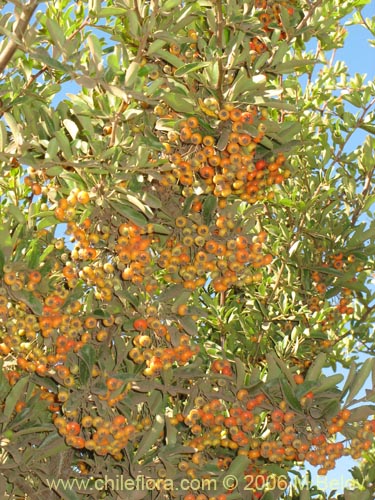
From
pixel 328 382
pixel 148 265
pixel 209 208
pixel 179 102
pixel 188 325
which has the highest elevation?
pixel 179 102

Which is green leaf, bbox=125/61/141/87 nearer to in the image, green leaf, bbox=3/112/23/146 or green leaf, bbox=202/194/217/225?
green leaf, bbox=3/112/23/146

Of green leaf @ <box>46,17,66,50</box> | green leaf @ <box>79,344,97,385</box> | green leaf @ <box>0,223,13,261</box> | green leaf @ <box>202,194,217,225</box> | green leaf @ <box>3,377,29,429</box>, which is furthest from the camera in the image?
green leaf @ <box>202,194,217,225</box>

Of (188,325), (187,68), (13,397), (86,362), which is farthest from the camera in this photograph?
(188,325)

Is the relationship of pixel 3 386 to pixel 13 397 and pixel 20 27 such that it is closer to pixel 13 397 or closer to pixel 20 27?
pixel 13 397

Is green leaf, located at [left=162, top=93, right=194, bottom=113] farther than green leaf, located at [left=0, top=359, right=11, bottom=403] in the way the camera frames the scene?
No

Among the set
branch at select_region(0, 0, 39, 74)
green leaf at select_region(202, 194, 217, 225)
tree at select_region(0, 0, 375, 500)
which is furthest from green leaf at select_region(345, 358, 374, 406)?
branch at select_region(0, 0, 39, 74)

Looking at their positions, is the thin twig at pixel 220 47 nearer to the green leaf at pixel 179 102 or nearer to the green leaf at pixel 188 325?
the green leaf at pixel 179 102

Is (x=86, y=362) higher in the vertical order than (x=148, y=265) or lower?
lower

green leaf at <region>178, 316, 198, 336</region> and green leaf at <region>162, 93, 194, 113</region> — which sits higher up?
green leaf at <region>162, 93, 194, 113</region>

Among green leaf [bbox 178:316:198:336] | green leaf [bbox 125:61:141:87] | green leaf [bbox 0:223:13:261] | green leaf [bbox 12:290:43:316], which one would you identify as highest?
green leaf [bbox 125:61:141:87]

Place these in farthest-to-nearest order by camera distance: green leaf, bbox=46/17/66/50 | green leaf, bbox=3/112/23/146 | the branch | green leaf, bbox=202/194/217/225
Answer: green leaf, bbox=202/194/217/225
green leaf, bbox=3/112/23/146
green leaf, bbox=46/17/66/50
the branch

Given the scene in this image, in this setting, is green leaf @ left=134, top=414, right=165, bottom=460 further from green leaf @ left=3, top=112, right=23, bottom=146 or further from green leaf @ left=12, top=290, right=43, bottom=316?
green leaf @ left=3, top=112, right=23, bottom=146

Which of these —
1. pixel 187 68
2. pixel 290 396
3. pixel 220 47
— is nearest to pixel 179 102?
pixel 187 68

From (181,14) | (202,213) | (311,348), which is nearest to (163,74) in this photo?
(181,14)
